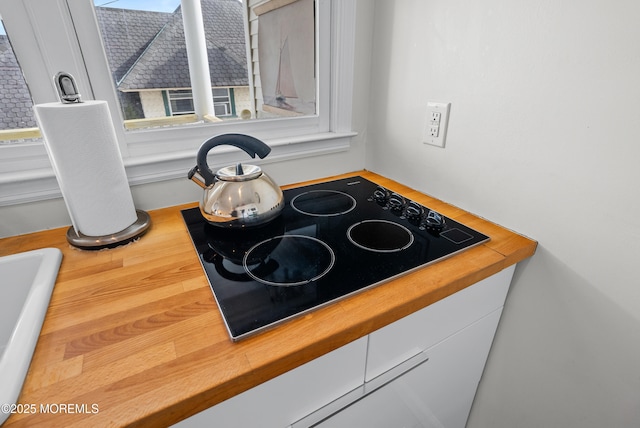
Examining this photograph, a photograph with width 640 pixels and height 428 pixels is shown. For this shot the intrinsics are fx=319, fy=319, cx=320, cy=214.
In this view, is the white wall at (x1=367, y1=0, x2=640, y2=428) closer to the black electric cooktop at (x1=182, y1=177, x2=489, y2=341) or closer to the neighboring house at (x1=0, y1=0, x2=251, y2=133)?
the black electric cooktop at (x1=182, y1=177, x2=489, y2=341)

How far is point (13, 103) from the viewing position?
726mm

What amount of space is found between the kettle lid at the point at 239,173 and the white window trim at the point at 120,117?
0.18 meters

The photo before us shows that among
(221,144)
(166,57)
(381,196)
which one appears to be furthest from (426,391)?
(166,57)

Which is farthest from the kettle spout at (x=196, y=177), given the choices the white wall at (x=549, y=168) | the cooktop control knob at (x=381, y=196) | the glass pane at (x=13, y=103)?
the white wall at (x=549, y=168)

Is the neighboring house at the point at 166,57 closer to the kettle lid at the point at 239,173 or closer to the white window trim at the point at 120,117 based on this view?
the white window trim at the point at 120,117

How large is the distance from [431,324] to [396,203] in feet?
1.16

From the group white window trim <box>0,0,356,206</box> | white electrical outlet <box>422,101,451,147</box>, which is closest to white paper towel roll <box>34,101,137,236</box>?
white window trim <box>0,0,356,206</box>

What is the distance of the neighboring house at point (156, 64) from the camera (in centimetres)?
73

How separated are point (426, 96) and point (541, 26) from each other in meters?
0.31

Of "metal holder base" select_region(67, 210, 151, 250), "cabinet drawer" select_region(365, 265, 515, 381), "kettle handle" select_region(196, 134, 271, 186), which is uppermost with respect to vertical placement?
"kettle handle" select_region(196, 134, 271, 186)

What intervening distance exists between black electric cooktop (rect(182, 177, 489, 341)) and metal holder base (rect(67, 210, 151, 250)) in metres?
0.12

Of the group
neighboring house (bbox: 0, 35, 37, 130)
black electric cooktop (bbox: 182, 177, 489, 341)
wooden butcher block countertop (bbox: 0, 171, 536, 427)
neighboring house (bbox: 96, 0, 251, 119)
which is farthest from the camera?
neighboring house (bbox: 96, 0, 251, 119)

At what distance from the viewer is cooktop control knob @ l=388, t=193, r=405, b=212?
0.88 metres

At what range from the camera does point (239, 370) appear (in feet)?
1.40
